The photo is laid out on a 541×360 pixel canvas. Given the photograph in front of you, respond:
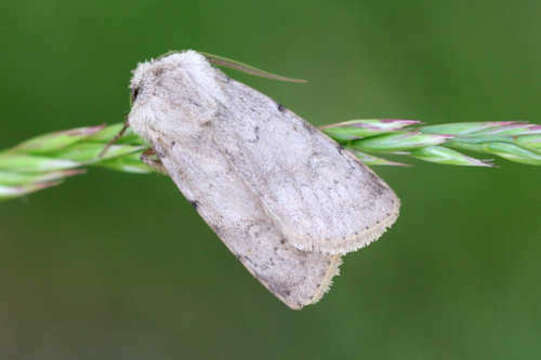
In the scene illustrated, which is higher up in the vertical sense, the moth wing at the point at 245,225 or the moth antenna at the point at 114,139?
the moth antenna at the point at 114,139

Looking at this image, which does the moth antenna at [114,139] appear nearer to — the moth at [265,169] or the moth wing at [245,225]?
the moth at [265,169]

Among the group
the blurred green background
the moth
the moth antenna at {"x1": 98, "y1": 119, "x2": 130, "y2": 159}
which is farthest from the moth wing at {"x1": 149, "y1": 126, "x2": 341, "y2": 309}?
the blurred green background

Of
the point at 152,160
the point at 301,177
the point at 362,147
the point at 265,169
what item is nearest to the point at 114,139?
the point at 152,160

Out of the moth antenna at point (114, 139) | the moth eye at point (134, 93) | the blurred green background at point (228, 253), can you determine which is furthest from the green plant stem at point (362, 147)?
the blurred green background at point (228, 253)

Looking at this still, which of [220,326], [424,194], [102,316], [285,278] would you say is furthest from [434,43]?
[102,316]

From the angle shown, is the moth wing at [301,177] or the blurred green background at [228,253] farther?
the blurred green background at [228,253]

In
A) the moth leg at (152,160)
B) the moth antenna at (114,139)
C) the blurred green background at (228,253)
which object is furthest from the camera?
the blurred green background at (228,253)

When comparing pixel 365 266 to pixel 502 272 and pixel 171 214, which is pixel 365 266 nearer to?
pixel 502 272

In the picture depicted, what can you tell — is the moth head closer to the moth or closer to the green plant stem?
the moth
